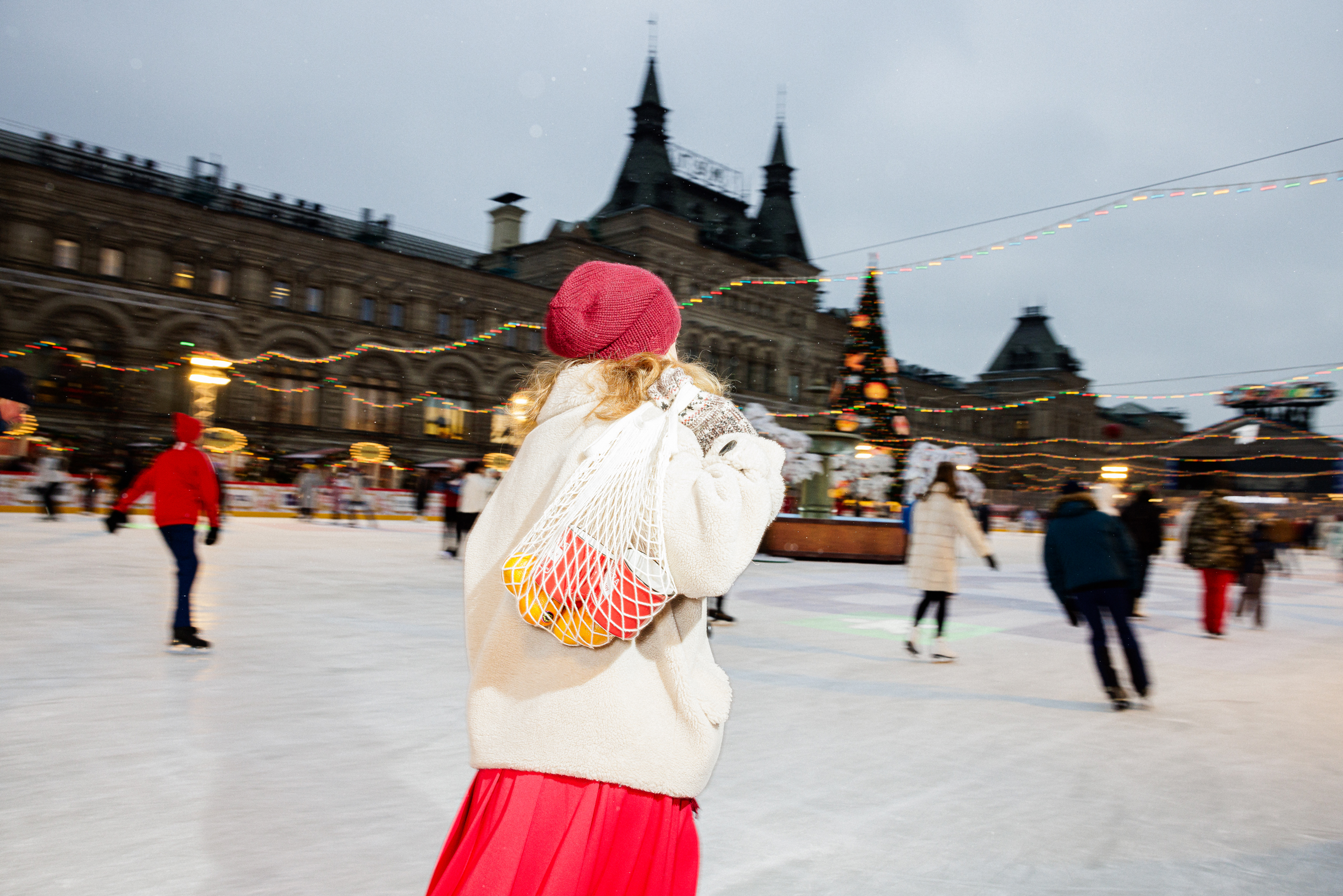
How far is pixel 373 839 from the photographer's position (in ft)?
9.63

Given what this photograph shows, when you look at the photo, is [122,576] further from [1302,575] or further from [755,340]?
[755,340]

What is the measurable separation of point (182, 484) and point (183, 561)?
0.48m

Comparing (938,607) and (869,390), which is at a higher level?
(869,390)

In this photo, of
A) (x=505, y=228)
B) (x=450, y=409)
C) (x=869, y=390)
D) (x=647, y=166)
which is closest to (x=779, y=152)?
(x=647, y=166)

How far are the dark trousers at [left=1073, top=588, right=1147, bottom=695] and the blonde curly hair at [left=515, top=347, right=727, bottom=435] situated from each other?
4.68m

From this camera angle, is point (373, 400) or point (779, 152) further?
point (779, 152)

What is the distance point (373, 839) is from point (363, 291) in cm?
3305

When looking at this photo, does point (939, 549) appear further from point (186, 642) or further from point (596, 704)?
point (596, 704)

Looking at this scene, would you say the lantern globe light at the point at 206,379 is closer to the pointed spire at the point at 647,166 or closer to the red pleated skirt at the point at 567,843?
the red pleated skirt at the point at 567,843

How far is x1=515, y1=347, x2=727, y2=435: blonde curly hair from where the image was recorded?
57.9 inches

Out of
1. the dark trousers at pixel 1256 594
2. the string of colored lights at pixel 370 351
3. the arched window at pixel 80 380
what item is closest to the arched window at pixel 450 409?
the string of colored lights at pixel 370 351

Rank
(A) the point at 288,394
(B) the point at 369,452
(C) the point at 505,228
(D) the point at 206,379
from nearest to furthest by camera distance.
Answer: (D) the point at 206,379, (A) the point at 288,394, (B) the point at 369,452, (C) the point at 505,228

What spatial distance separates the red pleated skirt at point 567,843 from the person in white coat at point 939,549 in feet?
18.5

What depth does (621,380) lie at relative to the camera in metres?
1.50
